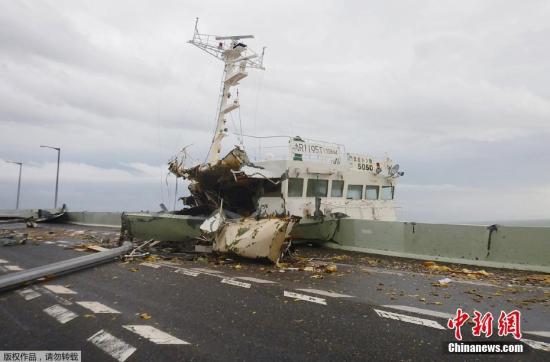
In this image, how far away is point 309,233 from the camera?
44.7 feet

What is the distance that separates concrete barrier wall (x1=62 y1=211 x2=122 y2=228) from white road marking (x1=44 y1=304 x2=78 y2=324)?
18699mm

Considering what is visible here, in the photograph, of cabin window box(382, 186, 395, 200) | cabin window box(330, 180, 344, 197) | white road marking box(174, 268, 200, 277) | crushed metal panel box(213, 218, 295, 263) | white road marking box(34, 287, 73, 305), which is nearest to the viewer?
white road marking box(34, 287, 73, 305)

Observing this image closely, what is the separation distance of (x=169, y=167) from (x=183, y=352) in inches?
578

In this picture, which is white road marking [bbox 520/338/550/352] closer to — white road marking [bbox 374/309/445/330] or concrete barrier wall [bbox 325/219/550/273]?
white road marking [bbox 374/309/445/330]

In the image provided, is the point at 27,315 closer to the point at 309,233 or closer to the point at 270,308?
the point at 270,308

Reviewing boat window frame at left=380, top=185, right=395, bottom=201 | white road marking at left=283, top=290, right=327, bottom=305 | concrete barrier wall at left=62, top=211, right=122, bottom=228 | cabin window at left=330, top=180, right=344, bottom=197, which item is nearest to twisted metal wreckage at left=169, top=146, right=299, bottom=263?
cabin window at left=330, top=180, right=344, bottom=197

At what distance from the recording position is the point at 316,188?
51.3ft

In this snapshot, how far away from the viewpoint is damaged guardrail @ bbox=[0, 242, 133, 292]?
6719 mm

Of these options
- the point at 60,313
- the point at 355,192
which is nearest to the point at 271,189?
the point at 355,192

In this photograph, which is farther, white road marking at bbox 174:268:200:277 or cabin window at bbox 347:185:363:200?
cabin window at bbox 347:185:363:200

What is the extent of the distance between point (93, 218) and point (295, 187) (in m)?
17.1

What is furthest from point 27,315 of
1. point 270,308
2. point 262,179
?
point 262,179

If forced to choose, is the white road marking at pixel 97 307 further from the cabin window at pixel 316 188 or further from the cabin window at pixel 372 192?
the cabin window at pixel 372 192

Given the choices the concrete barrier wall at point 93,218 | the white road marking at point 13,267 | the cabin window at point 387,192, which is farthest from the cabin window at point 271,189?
the concrete barrier wall at point 93,218
